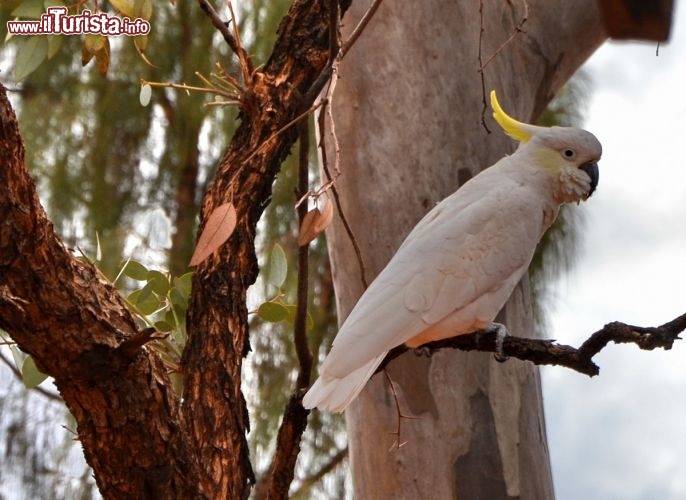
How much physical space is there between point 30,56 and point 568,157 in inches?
37.0

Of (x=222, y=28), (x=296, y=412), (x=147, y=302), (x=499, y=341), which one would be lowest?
(x=296, y=412)

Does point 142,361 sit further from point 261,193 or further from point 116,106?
point 116,106

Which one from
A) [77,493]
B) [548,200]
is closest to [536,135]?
[548,200]

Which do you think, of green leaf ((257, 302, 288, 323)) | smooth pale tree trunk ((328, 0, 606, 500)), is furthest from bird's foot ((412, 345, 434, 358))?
green leaf ((257, 302, 288, 323))

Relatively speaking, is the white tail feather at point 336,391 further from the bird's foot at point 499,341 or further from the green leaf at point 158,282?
the green leaf at point 158,282

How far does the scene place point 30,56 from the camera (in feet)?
4.52

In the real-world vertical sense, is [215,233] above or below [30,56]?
below

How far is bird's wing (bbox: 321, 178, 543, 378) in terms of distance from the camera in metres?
1.35

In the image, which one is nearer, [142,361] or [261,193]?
[142,361]

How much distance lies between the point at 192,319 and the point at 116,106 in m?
2.15

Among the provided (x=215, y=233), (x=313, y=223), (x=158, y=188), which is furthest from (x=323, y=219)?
(x=158, y=188)

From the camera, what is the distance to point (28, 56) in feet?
4.52

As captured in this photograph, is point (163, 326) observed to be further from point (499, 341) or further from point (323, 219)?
point (499, 341)

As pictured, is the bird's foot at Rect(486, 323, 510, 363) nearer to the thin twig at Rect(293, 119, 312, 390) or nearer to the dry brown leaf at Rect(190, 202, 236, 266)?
the thin twig at Rect(293, 119, 312, 390)
